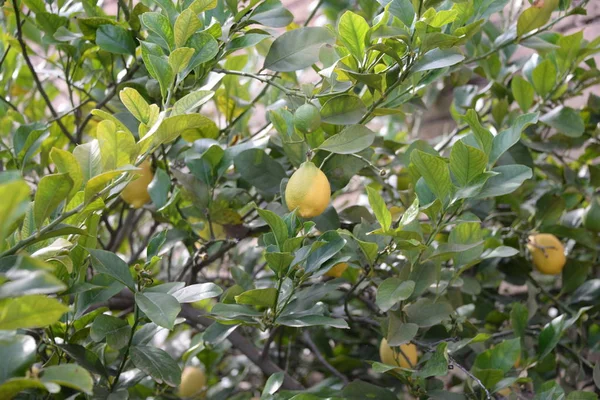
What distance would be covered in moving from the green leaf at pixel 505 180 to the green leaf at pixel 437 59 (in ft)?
0.41

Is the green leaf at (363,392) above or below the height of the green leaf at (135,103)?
below

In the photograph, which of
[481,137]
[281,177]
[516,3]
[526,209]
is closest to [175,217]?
[281,177]

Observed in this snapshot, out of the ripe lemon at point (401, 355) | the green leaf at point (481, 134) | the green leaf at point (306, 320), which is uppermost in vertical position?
the green leaf at point (481, 134)

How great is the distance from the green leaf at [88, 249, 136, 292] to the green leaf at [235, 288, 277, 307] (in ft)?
0.33

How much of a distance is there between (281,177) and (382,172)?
0.15 metres

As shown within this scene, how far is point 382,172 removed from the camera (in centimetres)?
72

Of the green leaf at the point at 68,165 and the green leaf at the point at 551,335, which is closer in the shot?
the green leaf at the point at 68,165

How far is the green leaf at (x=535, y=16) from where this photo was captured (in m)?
0.91

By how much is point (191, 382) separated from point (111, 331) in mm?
437

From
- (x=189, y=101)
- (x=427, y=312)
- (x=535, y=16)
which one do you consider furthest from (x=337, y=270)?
(x=535, y=16)

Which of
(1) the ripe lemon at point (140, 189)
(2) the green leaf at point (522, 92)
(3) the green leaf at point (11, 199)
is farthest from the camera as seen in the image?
(2) the green leaf at point (522, 92)

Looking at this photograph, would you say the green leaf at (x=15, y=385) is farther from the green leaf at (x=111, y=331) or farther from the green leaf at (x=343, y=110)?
the green leaf at (x=343, y=110)

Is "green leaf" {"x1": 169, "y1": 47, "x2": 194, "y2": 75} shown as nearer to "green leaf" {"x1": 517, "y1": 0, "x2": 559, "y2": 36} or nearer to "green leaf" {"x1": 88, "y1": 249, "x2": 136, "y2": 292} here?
"green leaf" {"x1": 88, "y1": 249, "x2": 136, "y2": 292}

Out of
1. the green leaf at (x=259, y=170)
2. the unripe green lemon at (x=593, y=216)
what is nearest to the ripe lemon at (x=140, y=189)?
the green leaf at (x=259, y=170)
